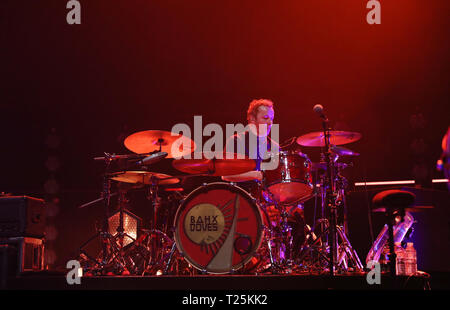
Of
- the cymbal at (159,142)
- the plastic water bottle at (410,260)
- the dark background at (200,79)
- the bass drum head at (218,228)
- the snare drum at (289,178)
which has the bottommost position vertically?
the plastic water bottle at (410,260)

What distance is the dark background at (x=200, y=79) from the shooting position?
5488 mm

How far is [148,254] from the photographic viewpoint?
5293 millimetres

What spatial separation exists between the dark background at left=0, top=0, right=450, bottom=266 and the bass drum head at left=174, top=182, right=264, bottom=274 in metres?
2.19

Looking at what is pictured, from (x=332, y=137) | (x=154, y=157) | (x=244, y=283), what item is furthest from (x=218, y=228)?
(x=332, y=137)

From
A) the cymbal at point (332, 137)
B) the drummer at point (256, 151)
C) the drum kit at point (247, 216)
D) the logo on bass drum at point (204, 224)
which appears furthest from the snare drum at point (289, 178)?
the logo on bass drum at point (204, 224)

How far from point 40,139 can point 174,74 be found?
2.47 meters

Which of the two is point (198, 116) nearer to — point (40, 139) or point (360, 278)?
point (40, 139)

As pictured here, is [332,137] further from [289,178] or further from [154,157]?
[154,157]

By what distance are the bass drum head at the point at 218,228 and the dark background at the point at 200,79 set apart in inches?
86.1

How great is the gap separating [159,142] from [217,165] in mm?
1186

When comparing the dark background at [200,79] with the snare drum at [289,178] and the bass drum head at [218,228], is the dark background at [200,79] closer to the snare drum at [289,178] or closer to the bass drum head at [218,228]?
the snare drum at [289,178]

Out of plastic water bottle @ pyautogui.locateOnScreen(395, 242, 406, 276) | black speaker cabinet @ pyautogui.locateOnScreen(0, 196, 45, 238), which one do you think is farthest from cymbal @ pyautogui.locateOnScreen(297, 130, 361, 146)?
black speaker cabinet @ pyautogui.locateOnScreen(0, 196, 45, 238)

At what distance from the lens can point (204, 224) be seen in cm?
413

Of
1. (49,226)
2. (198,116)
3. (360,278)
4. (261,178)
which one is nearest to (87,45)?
(198,116)
